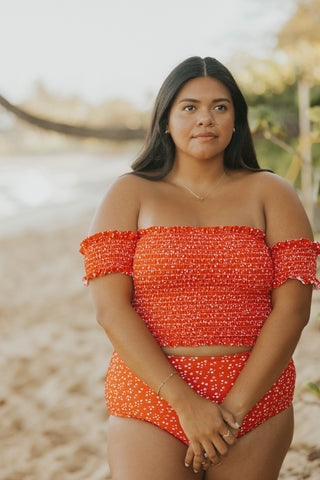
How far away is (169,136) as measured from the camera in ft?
5.86

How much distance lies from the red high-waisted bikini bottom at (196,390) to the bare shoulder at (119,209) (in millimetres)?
421

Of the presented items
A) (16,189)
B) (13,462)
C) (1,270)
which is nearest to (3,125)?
(16,189)

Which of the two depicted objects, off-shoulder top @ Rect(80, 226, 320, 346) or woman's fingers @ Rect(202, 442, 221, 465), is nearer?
woman's fingers @ Rect(202, 442, 221, 465)

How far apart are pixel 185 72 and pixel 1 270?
19.0ft

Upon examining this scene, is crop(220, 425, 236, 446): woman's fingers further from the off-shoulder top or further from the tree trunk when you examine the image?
the tree trunk

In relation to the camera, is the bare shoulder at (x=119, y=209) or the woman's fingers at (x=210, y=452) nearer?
the woman's fingers at (x=210, y=452)

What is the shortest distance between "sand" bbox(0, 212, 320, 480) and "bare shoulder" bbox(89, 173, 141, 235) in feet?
4.71

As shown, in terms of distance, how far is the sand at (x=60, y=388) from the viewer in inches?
101

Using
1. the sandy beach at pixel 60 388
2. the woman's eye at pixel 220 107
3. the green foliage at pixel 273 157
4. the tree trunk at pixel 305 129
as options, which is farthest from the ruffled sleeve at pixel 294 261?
the green foliage at pixel 273 157

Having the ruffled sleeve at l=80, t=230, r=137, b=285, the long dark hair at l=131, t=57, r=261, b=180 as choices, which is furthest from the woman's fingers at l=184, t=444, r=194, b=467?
the long dark hair at l=131, t=57, r=261, b=180

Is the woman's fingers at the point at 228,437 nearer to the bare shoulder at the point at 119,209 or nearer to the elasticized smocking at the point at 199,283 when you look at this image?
the elasticized smocking at the point at 199,283

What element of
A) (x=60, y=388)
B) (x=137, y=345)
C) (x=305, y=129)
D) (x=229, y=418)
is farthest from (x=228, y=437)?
(x=305, y=129)

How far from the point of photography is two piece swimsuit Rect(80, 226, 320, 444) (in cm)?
150

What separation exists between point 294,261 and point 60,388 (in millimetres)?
2387
